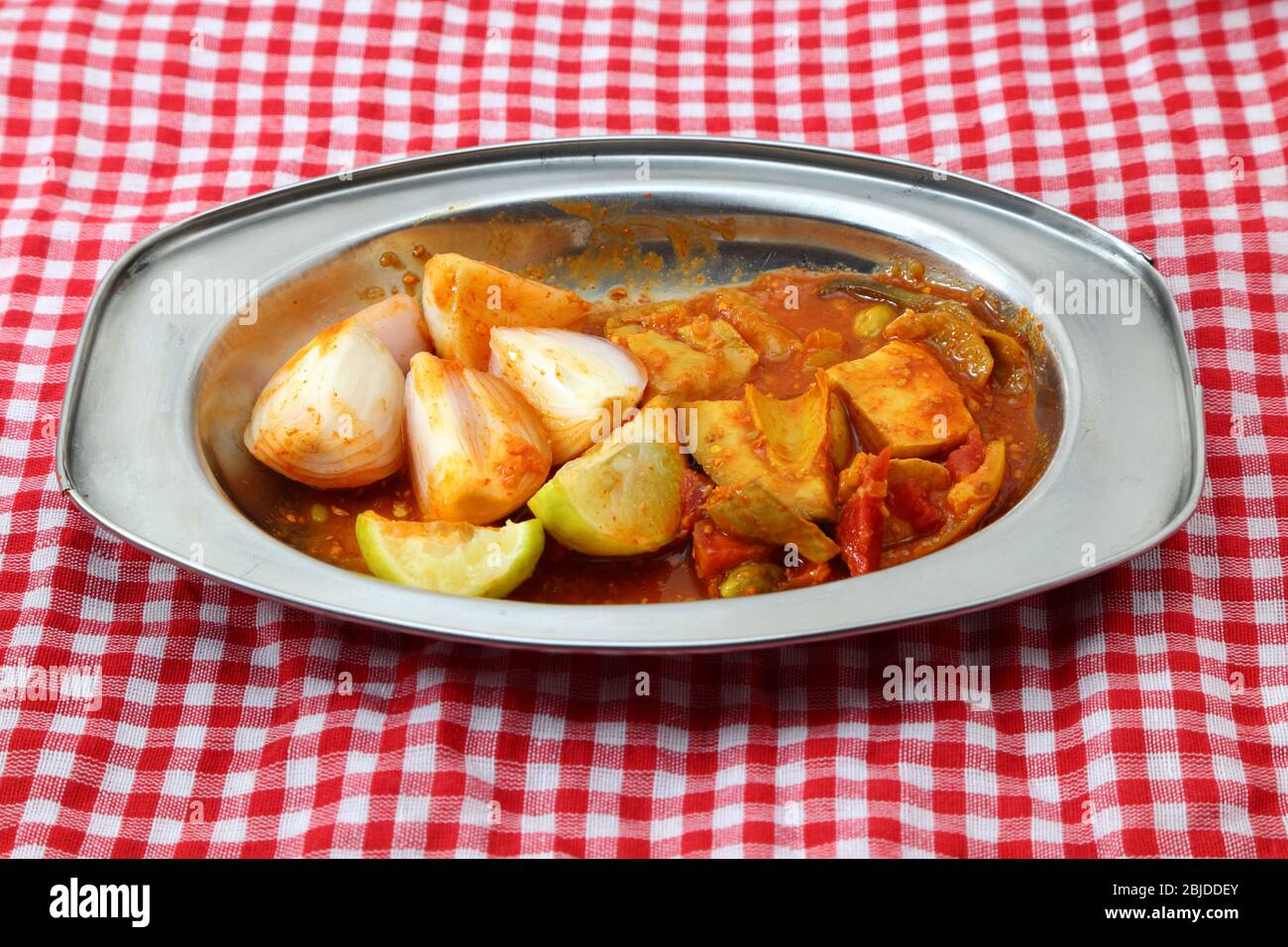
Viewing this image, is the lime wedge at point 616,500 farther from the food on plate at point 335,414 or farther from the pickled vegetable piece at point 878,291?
the pickled vegetable piece at point 878,291

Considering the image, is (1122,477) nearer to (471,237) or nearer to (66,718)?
(471,237)

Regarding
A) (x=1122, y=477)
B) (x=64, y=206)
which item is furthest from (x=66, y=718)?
(x=1122, y=477)

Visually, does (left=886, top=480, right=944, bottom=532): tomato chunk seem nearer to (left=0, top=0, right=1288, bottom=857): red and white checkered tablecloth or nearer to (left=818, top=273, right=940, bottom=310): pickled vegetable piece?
(left=0, top=0, right=1288, bottom=857): red and white checkered tablecloth

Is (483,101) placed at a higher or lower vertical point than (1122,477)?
higher

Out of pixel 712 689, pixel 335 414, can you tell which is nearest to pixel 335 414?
pixel 335 414

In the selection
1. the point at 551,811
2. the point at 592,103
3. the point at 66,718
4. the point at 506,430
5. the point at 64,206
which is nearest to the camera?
the point at 551,811

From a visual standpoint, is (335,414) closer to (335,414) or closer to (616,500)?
(335,414)

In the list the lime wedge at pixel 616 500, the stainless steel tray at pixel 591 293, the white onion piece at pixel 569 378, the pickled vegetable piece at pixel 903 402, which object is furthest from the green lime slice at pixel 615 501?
the pickled vegetable piece at pixel 903 402

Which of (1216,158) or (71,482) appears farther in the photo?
(1216,158)
